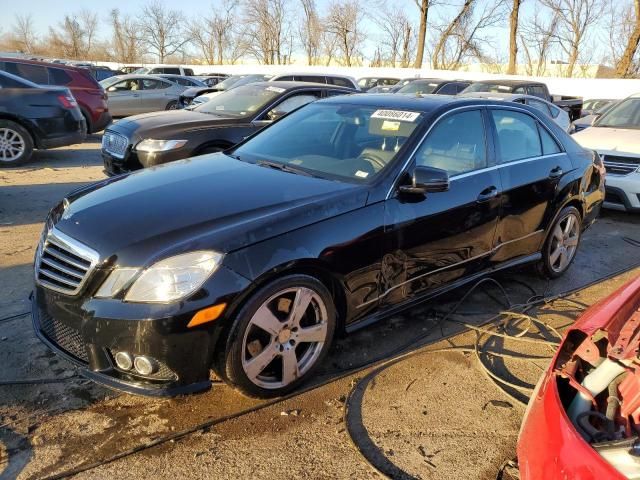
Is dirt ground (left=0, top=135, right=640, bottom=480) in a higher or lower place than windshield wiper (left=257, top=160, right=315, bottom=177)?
lower

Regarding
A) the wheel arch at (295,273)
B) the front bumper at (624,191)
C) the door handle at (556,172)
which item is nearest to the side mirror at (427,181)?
the wheel arch at (295,273)

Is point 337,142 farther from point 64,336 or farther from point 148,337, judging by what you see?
point 64,336

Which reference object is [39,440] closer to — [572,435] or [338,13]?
[572,435]

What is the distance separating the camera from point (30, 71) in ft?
37.8

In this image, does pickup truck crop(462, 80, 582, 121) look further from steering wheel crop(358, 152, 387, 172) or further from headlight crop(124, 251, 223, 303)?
headlight crop(124, 251, 223, 303)

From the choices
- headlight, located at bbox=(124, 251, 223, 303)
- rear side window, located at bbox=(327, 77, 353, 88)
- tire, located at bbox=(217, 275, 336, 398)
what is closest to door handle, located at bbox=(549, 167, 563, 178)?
tire, located at bbox=(217, 275, 336, 398)

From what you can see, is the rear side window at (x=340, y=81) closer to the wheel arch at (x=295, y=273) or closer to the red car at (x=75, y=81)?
the red car at (x=75, y=81)

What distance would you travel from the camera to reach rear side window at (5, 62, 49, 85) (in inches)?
448

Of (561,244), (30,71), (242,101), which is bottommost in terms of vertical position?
(561,244)

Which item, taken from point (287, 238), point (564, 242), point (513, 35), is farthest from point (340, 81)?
point (513, 35)

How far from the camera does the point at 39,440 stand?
8.44 feet

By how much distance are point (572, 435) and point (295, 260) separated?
1.46 m

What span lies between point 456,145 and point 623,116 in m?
6.37

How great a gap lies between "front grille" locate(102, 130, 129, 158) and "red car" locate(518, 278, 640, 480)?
592 cm
